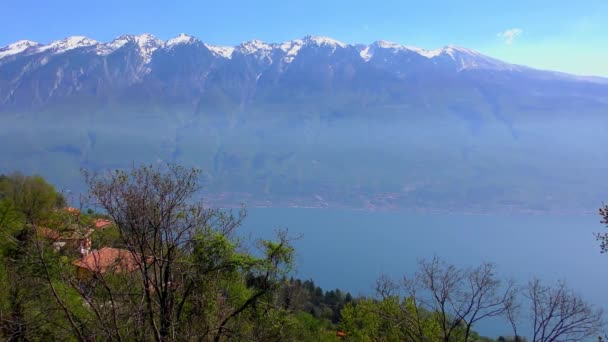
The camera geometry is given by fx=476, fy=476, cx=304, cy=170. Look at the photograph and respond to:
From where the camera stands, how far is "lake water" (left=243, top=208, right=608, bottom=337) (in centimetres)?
5900

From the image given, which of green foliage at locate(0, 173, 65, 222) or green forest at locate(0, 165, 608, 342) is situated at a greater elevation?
green foliage at locate(0, 173, 65, 222)

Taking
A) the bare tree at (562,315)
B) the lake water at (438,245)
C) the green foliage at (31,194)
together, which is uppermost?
the lake water at (438,245)

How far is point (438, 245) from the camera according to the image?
79812 millimetres

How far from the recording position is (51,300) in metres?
9.45

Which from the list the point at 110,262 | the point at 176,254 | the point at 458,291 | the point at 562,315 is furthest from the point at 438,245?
the point at 176,254

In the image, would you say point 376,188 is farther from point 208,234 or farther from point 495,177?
point 208,234

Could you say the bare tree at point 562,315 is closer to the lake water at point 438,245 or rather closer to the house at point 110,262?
the house at point 110,262

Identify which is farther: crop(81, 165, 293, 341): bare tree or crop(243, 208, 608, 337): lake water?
crop(243, 208, 608, 337): lake water

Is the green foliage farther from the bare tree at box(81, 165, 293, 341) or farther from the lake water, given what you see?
the lake water

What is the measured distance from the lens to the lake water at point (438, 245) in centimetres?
5900

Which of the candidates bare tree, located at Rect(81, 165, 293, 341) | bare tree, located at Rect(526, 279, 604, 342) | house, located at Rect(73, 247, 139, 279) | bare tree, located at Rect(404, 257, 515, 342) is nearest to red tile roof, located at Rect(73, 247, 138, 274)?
house, located at Rect(73, 247, 139, 279)

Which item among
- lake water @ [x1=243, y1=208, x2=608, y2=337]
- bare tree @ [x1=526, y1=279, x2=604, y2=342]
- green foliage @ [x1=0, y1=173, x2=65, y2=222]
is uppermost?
lake water @ [x1=243, y1=208, x2=608, y2=337]

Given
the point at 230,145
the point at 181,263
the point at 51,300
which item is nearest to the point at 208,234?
the point at 181,263

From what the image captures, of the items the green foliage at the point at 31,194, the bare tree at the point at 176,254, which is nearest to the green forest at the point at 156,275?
the bare tree at the point at 176,254
